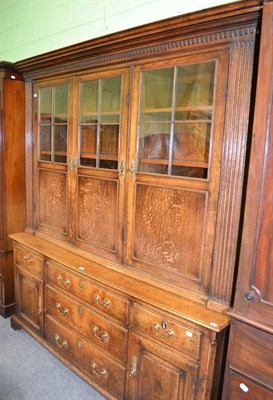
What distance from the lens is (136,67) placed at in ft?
5.69

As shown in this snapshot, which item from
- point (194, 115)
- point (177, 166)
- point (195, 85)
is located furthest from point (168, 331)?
point (195, 85)

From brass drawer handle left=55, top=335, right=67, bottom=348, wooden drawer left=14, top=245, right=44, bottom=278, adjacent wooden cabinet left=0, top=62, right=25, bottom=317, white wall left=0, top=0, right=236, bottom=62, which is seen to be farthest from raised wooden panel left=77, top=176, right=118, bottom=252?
white wall left=0, top=0, right=236, bottom=62

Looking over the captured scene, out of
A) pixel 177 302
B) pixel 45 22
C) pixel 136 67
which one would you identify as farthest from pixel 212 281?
pixel 45 22

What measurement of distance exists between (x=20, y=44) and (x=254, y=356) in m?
3.27

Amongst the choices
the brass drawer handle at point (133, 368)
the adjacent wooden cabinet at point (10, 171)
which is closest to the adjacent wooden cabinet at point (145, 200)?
the brass drawer handle at point (133, 368)

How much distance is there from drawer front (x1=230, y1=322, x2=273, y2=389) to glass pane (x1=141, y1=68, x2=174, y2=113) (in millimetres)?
1144

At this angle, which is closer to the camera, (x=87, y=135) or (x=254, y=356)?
(x=254, y=356)

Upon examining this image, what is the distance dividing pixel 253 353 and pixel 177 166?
93 centimetres

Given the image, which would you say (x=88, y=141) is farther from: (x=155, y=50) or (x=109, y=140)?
(x=155, y=50)

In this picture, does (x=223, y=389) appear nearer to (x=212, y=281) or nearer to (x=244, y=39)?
(x=212, y=281)

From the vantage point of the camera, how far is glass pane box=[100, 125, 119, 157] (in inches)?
76.1

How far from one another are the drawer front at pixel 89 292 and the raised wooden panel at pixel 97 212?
0.26m

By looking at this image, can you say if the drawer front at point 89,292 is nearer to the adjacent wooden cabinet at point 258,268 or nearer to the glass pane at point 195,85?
the adjacent wooden cabinet at point 258,268

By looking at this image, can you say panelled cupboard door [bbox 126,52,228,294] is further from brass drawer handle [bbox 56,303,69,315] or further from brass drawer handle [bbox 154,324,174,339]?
brass drawer handle [bbox 56,303,69,315]
